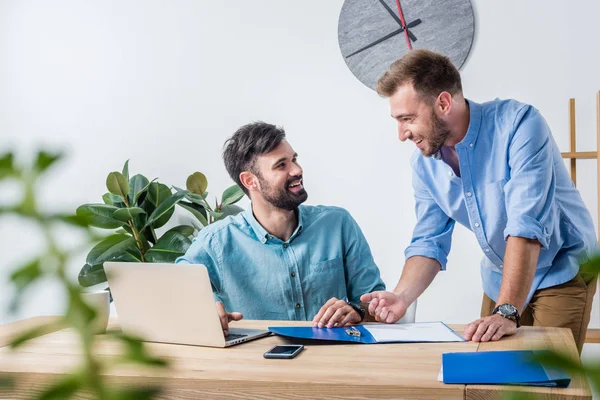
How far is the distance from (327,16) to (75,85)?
5.34 feet

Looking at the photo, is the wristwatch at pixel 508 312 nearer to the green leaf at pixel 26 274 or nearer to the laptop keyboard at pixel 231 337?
the laptop keyboard at pixel 231 337

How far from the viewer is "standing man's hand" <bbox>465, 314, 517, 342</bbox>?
5.25 feet

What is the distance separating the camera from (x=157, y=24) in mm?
4105

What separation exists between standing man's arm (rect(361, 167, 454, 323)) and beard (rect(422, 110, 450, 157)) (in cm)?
20

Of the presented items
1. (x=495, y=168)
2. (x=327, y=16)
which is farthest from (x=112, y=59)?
(x=495, y=168)

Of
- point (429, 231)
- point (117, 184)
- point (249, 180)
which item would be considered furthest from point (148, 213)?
point (429, 231)

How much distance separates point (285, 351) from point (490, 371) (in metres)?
0.47

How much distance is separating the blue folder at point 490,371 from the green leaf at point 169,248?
232 cm

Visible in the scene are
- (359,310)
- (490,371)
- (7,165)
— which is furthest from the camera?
(359,310)

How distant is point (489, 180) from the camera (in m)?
2.18

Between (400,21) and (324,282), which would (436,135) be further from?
(400,21)

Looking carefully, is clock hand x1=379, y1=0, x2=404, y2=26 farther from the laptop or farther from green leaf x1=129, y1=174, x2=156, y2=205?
the laptop

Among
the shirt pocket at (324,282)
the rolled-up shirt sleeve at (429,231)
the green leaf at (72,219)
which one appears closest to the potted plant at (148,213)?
the shirt pocket at (324,282)

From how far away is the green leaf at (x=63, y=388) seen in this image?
90 millimetres
